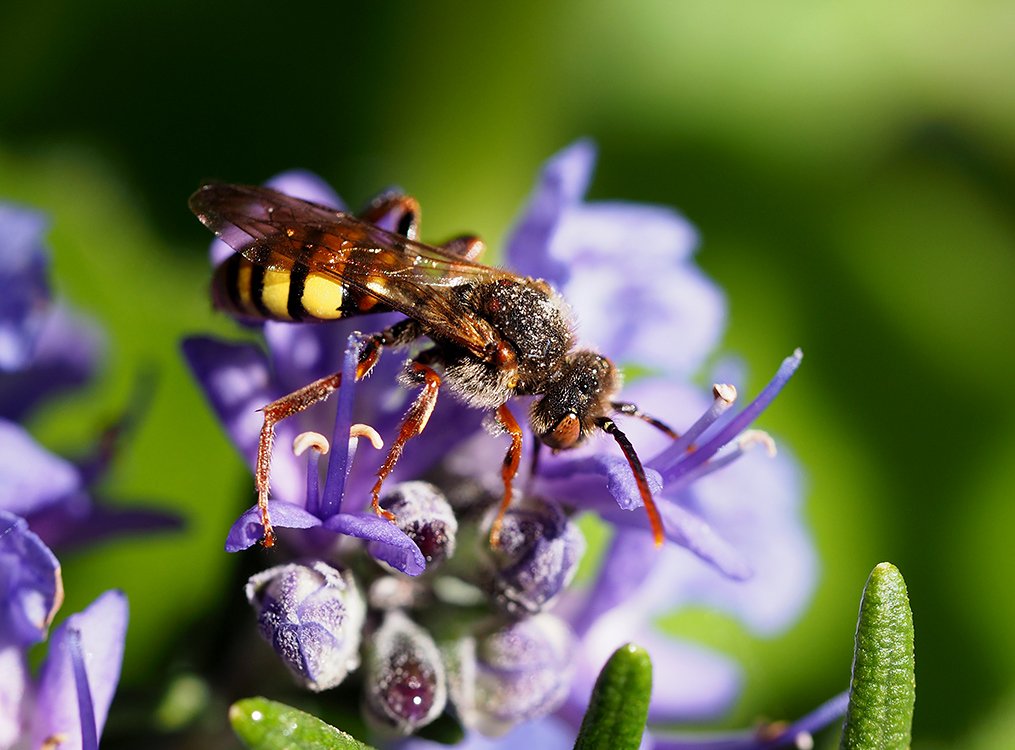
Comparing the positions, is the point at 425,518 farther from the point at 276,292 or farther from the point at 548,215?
the point at 548,215

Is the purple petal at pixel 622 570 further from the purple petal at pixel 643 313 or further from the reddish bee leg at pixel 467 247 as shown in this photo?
the reddish bee leg at pixel 467 247

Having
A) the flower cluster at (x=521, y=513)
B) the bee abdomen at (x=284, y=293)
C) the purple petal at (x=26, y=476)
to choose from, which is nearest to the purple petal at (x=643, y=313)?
the flower cluster at (x=521, y=513)

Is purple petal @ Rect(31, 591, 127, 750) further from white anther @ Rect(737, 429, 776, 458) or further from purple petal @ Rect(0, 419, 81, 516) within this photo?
white anther @ Rect(737, 429, 776, 458)

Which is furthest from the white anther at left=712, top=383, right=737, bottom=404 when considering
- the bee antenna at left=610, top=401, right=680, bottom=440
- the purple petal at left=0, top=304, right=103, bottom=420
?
the purple petal at left=0, top=304, right=103, bottom=420

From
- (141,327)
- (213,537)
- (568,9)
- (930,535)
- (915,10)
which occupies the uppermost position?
(915,10)

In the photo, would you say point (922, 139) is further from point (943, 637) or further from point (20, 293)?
point (20, 293)

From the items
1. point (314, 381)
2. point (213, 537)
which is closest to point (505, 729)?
point (314, 381)
